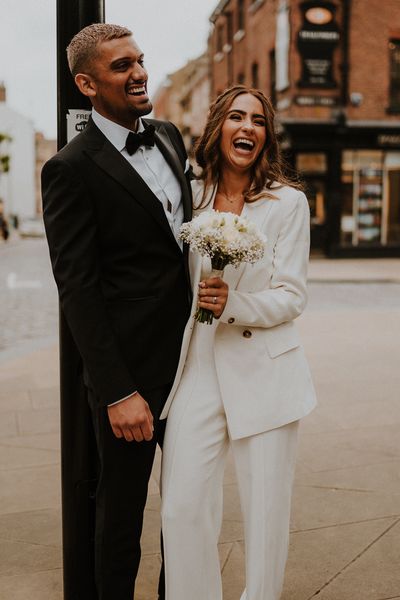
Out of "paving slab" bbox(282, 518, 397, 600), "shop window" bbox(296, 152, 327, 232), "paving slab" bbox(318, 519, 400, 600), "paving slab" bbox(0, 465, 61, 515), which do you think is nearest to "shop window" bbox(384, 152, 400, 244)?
"shop window" bbox(296, 152, 327, 232)

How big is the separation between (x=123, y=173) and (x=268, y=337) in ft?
2.50

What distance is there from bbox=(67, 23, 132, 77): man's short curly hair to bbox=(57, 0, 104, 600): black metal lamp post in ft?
0.87

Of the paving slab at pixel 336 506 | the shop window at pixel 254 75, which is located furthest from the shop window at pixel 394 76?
the paving slab at pixel 336 506

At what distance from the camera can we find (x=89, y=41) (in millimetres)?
2230

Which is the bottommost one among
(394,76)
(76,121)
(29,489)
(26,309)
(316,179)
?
(26,309)

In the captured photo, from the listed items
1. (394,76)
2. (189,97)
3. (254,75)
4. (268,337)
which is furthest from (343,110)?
(189,97)

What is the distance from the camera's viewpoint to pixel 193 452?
2426 millimetres

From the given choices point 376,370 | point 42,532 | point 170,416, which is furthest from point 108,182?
point 376,370

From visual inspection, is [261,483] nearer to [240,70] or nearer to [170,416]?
[170,416]

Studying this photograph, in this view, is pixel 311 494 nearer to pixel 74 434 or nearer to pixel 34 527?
pixel 34 527

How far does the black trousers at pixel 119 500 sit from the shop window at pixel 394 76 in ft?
73.9

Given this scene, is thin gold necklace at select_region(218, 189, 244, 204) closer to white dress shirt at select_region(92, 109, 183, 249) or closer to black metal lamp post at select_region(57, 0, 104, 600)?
white dress shirt at select_region(92, 109, 183, 249)

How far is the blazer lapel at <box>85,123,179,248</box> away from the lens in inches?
87.8

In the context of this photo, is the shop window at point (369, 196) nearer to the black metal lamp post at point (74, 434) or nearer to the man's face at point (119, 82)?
the black metal lamp post at point (74, 434)
